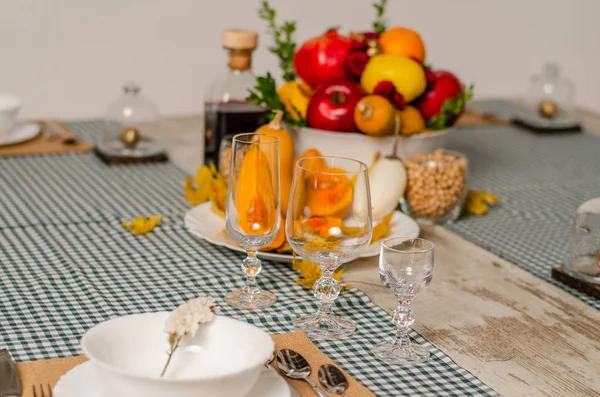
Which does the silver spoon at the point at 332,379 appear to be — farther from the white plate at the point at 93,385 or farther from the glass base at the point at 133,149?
the glass base at the point at 133,149

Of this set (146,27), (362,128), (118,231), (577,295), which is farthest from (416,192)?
(146,27)

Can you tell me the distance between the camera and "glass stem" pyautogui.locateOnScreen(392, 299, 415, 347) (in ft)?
3.13

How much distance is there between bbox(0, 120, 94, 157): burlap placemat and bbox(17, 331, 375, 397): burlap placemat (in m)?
0.97

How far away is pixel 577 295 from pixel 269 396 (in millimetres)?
554

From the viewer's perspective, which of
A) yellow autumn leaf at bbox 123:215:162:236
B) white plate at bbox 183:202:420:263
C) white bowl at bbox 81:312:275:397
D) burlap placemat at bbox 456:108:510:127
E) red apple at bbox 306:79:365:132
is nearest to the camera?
white bowl at bbox 81:312:275:397

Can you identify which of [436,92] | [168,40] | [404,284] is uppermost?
[436,92]

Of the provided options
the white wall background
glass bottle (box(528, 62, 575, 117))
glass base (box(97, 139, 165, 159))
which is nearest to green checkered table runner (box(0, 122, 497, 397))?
glass base (box(97, 139, 165, 159))

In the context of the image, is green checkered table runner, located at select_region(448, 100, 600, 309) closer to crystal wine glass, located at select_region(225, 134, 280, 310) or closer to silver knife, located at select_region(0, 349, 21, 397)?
crystal wine glass, located at select_region(225, 134, 280, 310)

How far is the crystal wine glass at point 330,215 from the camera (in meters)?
0.94

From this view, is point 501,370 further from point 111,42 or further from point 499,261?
point 111,42

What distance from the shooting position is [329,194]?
942mm

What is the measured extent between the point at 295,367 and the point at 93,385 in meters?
0.20

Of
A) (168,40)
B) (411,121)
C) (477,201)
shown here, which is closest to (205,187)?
(411,121)

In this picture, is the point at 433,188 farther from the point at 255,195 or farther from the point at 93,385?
the point at 93,385
